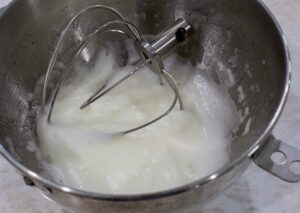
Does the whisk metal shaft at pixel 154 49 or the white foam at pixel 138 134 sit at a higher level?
the whisk metal shaft at pixel 154 49

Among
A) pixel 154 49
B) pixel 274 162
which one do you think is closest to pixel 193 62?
pixel 154 49

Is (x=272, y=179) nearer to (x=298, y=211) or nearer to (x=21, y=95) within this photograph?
(x=298, y=211)

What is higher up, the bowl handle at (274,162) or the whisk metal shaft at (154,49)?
the whisk metal shaft at (154,49)

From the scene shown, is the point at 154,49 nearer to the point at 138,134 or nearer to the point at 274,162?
the point at 138,134

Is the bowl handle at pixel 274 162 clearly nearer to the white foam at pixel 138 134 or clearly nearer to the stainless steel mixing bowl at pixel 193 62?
the stainless steel mixing bowl at pixel 193 62

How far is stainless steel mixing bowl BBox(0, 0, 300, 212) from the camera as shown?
0.38 metres

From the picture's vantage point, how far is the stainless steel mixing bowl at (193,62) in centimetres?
38

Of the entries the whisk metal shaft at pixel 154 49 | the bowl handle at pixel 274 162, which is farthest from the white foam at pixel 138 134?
the bowl handle at pixel 274 162

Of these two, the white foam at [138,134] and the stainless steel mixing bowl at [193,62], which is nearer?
the stainless steel mixing bowl at [193,62]

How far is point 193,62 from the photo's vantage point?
26.7 inches

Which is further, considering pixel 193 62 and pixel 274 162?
pixel 193 62

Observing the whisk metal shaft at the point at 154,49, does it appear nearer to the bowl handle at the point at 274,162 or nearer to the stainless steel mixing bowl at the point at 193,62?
the stainless steel mixing bowl at the point at 193,62

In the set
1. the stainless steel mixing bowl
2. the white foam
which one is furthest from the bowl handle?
the white foam

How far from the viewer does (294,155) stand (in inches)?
17.6
